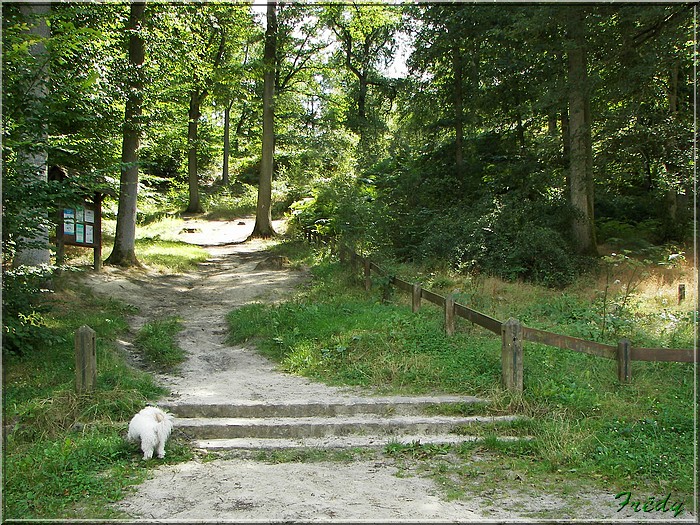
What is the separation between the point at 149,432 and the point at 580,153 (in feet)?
46.4

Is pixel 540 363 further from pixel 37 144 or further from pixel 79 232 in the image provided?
pixel 79 232

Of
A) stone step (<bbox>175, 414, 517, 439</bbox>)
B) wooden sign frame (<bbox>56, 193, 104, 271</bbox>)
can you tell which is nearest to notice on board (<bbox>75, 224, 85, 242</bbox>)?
Result: wooden sign frame (<bbox>56, 193, 104, 271</bbox>)

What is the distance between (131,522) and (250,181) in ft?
136

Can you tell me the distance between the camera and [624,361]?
23.6 ft

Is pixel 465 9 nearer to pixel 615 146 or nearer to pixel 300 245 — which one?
pixel 615 146

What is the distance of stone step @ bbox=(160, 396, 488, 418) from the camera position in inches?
278

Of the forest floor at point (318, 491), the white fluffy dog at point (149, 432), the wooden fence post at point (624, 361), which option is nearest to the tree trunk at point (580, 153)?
the wooden fence post at point (624, 361)

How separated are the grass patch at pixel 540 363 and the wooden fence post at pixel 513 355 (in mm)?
147

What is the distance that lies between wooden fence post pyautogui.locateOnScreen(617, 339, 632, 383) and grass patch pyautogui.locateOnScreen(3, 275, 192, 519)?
5.16m

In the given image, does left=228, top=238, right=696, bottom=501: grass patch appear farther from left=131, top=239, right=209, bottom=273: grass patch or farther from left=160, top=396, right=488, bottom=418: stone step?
left=131, top=239, right=209, bottom=273: grass patch

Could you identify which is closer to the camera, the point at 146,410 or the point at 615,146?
the point at 146,410

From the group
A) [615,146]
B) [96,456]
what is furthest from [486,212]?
[96,456]

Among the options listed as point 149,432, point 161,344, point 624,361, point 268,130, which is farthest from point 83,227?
point 624,361

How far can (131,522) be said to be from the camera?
4.55 meters
